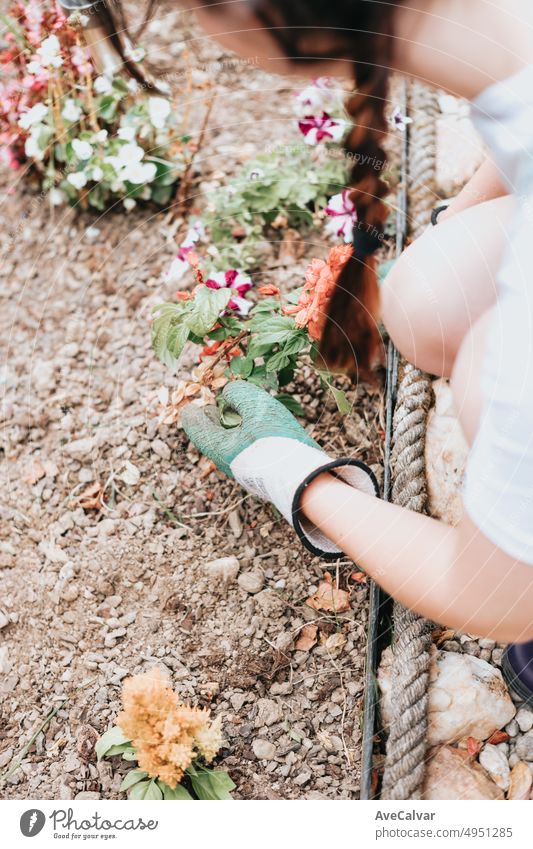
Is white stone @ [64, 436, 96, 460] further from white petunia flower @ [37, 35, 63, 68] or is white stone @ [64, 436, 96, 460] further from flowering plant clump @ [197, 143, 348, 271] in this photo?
white petunia flower @ [37, 35, 63, 68]

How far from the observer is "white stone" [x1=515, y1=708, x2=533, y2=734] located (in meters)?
0.86

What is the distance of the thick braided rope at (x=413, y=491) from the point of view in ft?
2.71

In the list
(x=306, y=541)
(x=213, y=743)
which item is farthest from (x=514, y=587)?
(x=213, y=743)

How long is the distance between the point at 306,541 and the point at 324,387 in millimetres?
294

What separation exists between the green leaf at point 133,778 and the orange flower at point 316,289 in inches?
21.5

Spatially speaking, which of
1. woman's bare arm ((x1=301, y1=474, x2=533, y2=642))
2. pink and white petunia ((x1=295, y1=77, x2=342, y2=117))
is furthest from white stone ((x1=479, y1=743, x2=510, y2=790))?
pink and white petunia ((x1=295, y1=77, x2=342, y2=117))

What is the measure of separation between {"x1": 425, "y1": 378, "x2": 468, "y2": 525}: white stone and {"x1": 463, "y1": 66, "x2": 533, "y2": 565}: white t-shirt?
0.25 m

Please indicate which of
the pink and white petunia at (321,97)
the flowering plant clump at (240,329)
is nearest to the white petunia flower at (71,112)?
the pink and white petunia at (321,97)

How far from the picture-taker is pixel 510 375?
709 mm

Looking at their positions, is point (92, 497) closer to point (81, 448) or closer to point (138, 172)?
point (81, 448)

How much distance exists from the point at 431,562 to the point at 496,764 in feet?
0.85

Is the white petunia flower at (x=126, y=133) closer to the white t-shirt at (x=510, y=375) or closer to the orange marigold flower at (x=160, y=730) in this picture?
the white t-shirt at (x=510, y=375)

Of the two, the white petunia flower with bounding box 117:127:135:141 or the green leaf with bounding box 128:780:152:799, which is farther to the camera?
the white petunia flower with bounding box 117:127:135:141

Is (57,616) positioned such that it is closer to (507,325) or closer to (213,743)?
(213,743)
